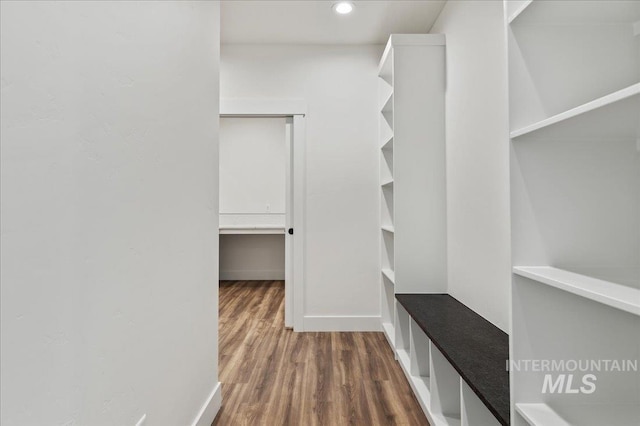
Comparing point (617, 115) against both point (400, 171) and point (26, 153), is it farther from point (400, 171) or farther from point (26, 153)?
point (400, 171)

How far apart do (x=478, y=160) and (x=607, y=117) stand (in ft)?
4.18

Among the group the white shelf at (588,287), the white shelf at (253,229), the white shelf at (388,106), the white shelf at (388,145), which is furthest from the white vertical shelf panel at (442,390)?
the white shelf at (253,229)

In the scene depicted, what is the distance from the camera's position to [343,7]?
2.63 m

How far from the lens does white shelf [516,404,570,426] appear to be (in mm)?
887

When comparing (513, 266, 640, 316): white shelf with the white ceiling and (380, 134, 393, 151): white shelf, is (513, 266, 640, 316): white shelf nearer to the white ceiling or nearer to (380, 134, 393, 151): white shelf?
(380, 134, 393, 151): white shelf

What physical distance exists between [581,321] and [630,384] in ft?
0.57

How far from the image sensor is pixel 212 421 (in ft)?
5.85

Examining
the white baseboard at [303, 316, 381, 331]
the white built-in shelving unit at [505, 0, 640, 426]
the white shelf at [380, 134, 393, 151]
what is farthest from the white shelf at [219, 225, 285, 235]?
the white built-in shelving unit at [505, 0, 640, 426]

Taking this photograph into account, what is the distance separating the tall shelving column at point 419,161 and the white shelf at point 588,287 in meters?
1.55

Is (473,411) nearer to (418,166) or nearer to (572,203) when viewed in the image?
→ (572,203)

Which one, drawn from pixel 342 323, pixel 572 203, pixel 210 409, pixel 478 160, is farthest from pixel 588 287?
pixel 342 323

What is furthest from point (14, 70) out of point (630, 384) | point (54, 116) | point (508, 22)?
point (630, 384)

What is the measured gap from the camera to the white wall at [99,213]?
711 mm

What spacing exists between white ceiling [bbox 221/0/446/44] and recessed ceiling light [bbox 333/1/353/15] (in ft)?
0.13
